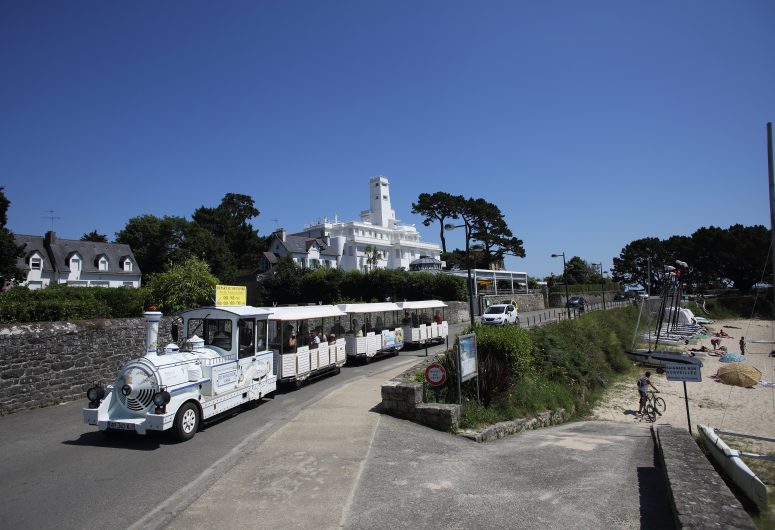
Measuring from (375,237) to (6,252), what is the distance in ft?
193

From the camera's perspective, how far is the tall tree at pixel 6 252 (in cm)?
3061

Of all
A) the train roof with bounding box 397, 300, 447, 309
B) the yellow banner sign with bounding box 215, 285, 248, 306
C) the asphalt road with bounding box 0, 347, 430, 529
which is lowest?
the asphalt road with bounding box 0, 347, 430, 529

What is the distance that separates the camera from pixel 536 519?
555 cm

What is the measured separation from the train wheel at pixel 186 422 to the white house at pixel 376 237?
58984mm

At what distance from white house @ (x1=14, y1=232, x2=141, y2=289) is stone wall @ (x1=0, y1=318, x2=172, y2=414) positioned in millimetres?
34754

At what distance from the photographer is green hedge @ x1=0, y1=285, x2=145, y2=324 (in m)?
12.9

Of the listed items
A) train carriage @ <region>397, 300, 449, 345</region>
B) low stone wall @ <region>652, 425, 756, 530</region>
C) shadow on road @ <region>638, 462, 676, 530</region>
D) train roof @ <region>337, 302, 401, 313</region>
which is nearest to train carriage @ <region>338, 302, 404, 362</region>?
train roof @ <region>337, 302, 401, 313</region>

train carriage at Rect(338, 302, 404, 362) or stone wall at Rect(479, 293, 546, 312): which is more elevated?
stone wall at Rect(479, 293, 546, 312)

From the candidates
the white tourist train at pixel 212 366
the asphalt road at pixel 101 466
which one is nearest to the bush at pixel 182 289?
the white tourist train at pixel 212 366

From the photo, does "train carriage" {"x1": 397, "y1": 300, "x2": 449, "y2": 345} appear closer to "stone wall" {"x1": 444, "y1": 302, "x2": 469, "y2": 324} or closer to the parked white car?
the parked white car

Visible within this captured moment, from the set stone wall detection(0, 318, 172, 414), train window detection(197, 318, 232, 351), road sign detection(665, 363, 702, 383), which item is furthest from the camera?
stone wall detection(0, 318, 172, 414)

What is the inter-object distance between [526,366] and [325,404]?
6299mm

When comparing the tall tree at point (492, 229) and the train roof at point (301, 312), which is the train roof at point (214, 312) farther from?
the tall tree at point (492, 229)

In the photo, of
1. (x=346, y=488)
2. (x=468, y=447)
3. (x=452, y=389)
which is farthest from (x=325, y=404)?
(x=346, y=488)
